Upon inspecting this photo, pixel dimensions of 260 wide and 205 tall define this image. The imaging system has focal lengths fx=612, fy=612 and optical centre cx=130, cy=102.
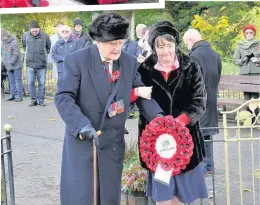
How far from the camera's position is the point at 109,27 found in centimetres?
241

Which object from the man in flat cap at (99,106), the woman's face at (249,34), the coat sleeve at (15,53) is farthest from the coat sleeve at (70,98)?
the coat sleeve at (15,53)

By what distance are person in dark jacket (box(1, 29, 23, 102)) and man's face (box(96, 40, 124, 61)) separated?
3.81 meters

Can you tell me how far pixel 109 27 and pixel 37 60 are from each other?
4435mm

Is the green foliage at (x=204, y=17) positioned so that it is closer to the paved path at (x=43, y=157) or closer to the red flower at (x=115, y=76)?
the red flower at (x=115, y=76)

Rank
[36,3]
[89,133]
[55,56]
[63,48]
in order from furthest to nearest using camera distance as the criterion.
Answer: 1. [55,56]
2. [63,48]
3. [89,133]
4. [36,3]

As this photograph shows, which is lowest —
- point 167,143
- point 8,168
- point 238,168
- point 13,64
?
point 238,168

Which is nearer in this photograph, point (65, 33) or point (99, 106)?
point (99, 106)

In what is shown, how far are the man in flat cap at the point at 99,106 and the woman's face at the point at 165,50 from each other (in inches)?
5.1

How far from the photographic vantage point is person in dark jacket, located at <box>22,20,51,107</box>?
239 inches

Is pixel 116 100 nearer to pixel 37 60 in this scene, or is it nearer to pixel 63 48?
pixel 63 48

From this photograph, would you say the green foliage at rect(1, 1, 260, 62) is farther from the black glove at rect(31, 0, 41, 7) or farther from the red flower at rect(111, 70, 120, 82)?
the black glove at rect(31, 0, 41, 7)

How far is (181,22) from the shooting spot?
456 centimetres

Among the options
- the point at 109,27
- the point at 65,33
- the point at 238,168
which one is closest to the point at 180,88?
the point at 109,27

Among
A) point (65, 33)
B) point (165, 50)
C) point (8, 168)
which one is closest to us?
point (165, 50)
